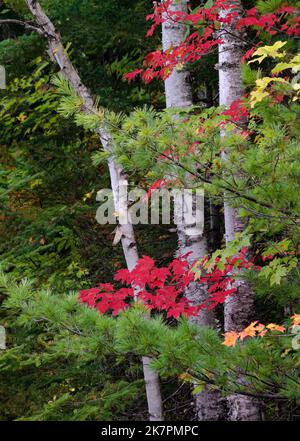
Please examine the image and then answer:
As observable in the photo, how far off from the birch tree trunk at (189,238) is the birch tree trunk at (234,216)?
53 centimetres

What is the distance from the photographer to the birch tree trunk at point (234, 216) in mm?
6359

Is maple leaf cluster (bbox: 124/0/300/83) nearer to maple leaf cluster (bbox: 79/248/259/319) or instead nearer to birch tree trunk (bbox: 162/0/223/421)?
birch tree trunk (bbox: 162/0/223/421)

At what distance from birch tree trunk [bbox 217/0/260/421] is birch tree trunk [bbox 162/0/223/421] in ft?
1.72

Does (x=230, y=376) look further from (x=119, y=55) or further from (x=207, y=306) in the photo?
(x=119, y=55)

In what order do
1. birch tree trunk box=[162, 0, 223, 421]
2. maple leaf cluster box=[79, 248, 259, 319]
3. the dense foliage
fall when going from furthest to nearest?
birch tree trunk box=[162, 0, 223, 421]
maple leaf cluster box=[79, 248, 259, 319]
the dense foliage

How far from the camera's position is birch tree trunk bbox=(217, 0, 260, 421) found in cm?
636

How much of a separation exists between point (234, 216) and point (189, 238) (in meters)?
0.77

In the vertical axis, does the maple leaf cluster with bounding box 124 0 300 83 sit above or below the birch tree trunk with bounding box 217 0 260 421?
above

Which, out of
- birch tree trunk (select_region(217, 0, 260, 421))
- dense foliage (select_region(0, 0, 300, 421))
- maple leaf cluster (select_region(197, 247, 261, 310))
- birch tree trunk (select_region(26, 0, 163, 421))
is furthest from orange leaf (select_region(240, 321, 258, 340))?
birch tree trunk (select_region(26, 0, 163, 421))

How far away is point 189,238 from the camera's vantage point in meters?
7.04

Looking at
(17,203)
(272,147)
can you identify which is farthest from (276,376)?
(17,203)

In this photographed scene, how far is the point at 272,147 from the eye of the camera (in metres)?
4.46

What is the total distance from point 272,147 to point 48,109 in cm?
575

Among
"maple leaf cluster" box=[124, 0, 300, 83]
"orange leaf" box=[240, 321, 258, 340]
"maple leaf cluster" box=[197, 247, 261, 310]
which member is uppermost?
"maple leaf cluster" box=[124, 0, 300, 83]
